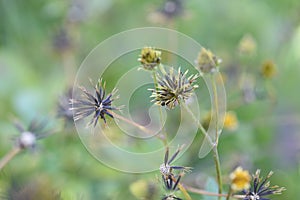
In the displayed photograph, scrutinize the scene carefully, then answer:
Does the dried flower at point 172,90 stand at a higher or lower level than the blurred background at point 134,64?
lower

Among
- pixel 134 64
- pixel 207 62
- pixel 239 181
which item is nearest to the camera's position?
pixel 239 181

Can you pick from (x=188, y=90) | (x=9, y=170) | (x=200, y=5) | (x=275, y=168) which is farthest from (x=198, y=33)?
(x=188, y=90)

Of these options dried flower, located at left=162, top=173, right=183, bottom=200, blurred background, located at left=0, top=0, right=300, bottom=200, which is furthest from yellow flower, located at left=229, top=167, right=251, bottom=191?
blurred background, located at left=0, top=0, right=300, bottom=200

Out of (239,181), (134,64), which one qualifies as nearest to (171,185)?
(239,181)

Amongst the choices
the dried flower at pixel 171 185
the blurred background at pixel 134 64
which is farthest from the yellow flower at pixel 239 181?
the blurred background at pixel 134 64

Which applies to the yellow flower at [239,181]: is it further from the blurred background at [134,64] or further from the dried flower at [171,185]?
the blurred background at [134,64]

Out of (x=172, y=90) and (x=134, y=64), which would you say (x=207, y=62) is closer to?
(x=172, y=90)

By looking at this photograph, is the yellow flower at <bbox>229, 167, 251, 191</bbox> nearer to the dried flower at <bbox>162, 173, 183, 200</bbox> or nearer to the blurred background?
the dried flower at <bbox>162, 173, 183, 200</bbox>
